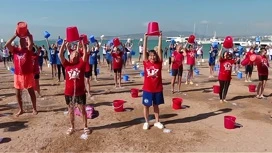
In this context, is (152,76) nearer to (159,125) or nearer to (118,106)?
(159,125)

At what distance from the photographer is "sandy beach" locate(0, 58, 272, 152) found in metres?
6.61

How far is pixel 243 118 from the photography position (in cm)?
891

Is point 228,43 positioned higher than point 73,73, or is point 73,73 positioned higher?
point 228,43

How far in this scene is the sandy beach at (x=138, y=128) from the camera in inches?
260

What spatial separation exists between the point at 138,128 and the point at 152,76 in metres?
1.40

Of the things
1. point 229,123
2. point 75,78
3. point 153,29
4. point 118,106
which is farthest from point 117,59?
point 229,123

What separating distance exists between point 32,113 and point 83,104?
109 inches

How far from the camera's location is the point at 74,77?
6824mm

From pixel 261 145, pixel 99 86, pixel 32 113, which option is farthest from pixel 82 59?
pixel 99 86

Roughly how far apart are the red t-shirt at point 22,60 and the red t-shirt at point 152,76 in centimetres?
329

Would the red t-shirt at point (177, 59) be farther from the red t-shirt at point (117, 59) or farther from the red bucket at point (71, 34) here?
the red bucket at point (71, 34)

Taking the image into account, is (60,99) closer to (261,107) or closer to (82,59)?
(82,59)

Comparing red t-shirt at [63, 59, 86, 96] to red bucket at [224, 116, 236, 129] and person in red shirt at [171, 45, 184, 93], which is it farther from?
person in red shirt at [171, 45, 184, 93]

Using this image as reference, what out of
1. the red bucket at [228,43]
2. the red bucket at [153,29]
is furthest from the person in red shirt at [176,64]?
the red bucket at [153,29]
